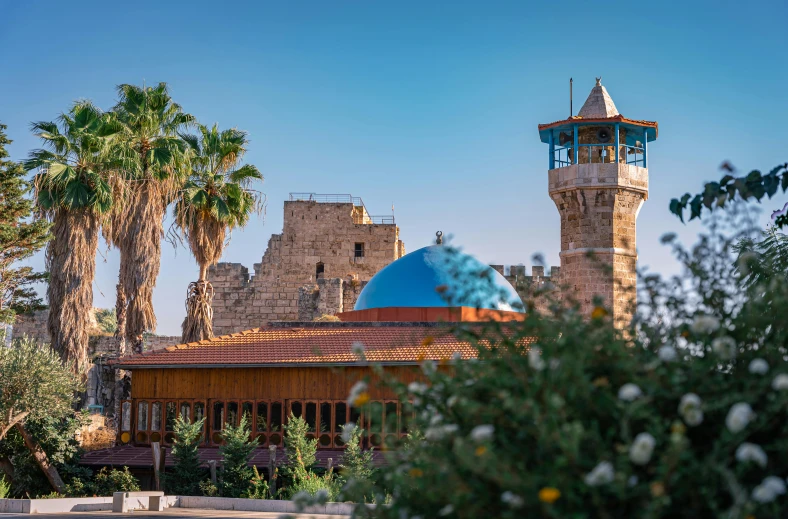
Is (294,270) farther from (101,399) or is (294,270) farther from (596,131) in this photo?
(596,131)

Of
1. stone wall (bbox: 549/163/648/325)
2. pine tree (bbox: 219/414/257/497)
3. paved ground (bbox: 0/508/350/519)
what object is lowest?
paved ground (bbox: 0/508/350/519)

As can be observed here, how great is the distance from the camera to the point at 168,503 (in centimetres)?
2075

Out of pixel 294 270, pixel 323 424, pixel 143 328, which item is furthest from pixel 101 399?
pixel 323 424

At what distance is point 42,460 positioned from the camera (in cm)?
2250

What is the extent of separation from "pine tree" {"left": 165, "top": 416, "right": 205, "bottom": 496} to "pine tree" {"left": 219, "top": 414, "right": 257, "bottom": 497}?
791mm

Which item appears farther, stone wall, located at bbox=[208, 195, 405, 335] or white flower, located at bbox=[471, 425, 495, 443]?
stone wall, located at bbox=[208, 195, 405, 335]

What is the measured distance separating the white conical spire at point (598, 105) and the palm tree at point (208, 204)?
1077 centimetres

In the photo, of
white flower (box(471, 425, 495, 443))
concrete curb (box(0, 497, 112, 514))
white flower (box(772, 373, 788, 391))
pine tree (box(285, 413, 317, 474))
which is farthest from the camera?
pine tree (box(285, 413, 317, 474))

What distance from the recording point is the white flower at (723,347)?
18.6 feet

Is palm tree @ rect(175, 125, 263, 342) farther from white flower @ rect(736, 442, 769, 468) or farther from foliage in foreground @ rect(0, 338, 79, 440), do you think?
white flower @ rect(736, 442, 769, 468)

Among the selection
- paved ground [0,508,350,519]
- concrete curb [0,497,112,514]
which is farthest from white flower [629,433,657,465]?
concrete curb [0,497,112,514]

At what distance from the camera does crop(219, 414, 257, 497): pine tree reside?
69.7 ft

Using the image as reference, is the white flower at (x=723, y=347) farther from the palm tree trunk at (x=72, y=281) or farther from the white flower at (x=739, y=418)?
the palm tree trunk at (x=72, y=281)

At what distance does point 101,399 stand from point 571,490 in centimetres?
3446
